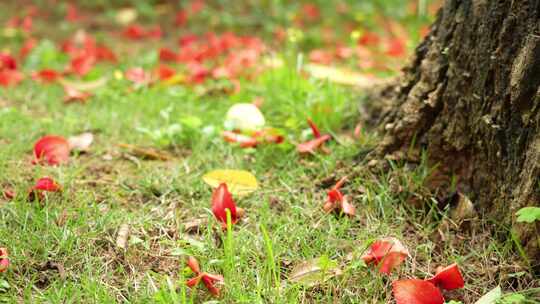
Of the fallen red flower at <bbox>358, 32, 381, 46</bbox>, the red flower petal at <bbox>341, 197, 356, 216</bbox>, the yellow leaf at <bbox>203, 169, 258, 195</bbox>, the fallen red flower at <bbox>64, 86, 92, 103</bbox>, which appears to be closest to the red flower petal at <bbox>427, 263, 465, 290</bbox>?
the red flower petal at <bbox>341, 197, 356, 216</bbox>

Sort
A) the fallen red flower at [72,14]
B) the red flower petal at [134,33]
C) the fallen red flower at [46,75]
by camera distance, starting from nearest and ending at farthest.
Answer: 1. the fallen red flower at [46,75]
2. the red flower petal at [134,33]
3. the fallen red flower at [72,14]

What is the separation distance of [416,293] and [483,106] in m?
0.65

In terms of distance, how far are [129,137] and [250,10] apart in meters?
3.33

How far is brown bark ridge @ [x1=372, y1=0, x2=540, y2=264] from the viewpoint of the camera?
5.60ft

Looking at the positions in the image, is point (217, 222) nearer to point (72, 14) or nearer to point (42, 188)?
point (42, 188)

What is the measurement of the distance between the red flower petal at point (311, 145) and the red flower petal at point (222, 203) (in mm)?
507

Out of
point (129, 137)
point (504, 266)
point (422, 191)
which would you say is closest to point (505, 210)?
point (504, 266)

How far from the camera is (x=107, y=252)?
1.80 meters

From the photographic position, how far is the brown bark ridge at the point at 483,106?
1.71 metres

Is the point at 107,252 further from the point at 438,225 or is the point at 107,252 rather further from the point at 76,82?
the point at 76,82

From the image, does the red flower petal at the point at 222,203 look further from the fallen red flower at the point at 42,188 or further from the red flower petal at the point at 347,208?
the fallen red flower at the point at 42,188

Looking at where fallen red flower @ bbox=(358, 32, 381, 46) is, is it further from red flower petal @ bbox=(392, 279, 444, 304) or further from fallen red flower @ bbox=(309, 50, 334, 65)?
red flower petal @ bbox=(392, 279, 444, 304)

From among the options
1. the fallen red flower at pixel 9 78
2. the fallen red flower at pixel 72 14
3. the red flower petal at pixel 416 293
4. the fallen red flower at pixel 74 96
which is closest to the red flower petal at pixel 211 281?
the red flower petal at pixel 416 293

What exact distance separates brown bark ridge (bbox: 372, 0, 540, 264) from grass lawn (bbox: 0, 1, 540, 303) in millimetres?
105
